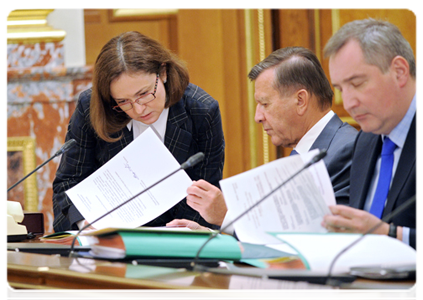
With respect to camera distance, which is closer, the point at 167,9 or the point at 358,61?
the point at 358,61

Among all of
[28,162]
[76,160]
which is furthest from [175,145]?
[28,162]

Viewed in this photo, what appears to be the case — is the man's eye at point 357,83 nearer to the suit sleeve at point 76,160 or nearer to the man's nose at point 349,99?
the man's nose at point 349,99

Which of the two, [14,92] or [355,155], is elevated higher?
[14,92]

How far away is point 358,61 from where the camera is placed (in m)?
1.55

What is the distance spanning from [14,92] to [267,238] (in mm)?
2690

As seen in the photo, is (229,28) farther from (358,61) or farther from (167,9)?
(358,61)

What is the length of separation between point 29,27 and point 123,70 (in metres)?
1.74

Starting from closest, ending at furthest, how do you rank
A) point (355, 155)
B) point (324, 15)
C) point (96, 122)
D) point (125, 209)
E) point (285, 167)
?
1. point (285, 167)
2. point (355, 155)
3. point (125, 209)
4. point (96, 122)
5. point (324, 15)

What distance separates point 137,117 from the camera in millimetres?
2389

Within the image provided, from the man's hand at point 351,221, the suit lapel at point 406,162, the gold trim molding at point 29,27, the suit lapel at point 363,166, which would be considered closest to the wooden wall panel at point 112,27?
the gold trim molding at point 29,27

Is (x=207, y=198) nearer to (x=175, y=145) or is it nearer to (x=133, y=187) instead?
(x=133, y=187)

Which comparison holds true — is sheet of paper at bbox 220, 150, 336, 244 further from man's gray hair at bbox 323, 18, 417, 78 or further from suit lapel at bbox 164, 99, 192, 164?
suit lapel at bbox 164, 99, 192, 164

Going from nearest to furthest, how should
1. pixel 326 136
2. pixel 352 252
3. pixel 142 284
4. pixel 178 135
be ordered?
1. pixel 142 284
2. pixel 352 252
3. pixel 326 136
4. pixel 178 135
